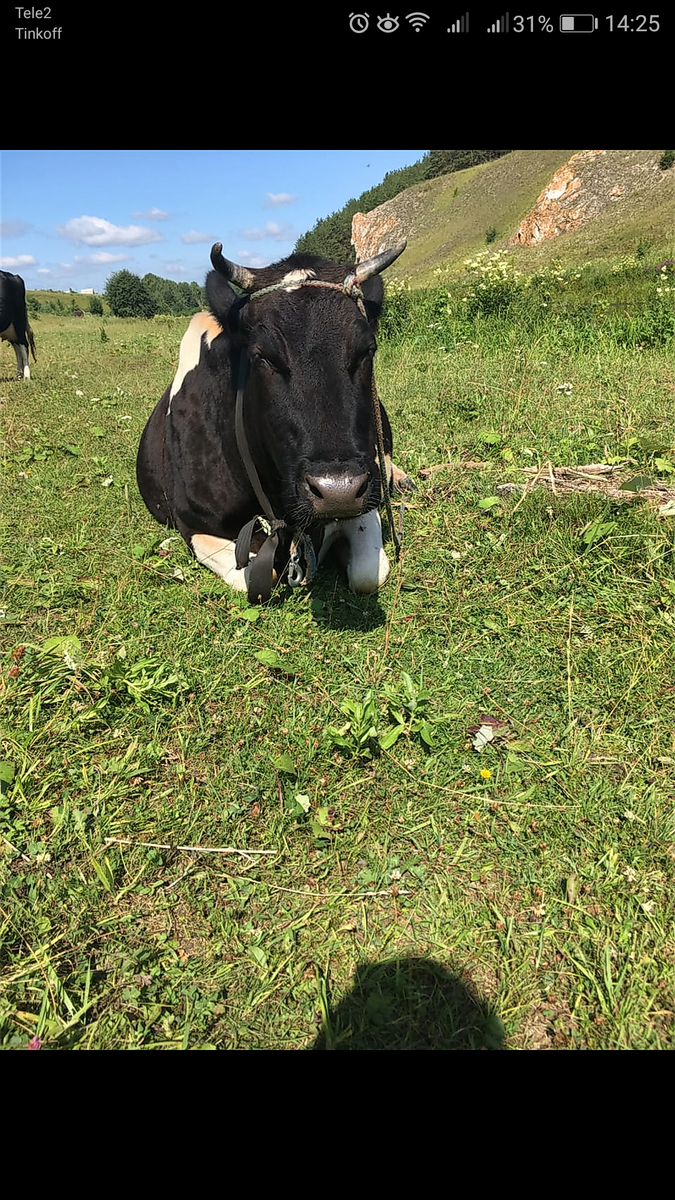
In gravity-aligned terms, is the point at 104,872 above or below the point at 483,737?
below

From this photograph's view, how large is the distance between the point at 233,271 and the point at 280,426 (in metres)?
0.96

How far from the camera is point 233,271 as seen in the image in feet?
11.4

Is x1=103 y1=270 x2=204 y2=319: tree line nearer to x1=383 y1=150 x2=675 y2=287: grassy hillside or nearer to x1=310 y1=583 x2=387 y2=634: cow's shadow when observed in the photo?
x1=383 y1=150 x2=675 y2=287: grassy hillside

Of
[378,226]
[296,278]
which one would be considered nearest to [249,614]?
[296,278]

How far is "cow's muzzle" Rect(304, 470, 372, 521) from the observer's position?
9.24ft

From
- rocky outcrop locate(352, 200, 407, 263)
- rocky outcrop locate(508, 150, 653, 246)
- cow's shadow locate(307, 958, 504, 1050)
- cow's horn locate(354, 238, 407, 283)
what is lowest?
cow's shadow locate(307, 958, 504, 1050)

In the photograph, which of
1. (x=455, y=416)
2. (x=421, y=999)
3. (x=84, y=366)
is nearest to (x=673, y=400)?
(x=455, y=416)

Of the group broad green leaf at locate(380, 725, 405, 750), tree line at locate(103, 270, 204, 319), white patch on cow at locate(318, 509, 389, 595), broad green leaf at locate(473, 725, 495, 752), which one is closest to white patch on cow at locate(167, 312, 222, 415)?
white patch on cow at locate(318, 509, 389, 595)

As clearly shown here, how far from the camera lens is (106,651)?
3.56m

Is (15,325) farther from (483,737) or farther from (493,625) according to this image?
(483,737)

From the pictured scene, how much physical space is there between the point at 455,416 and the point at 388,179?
141457 mm

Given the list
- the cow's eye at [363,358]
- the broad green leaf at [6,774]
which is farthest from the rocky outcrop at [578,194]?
the broad green leaf at [6,774]
